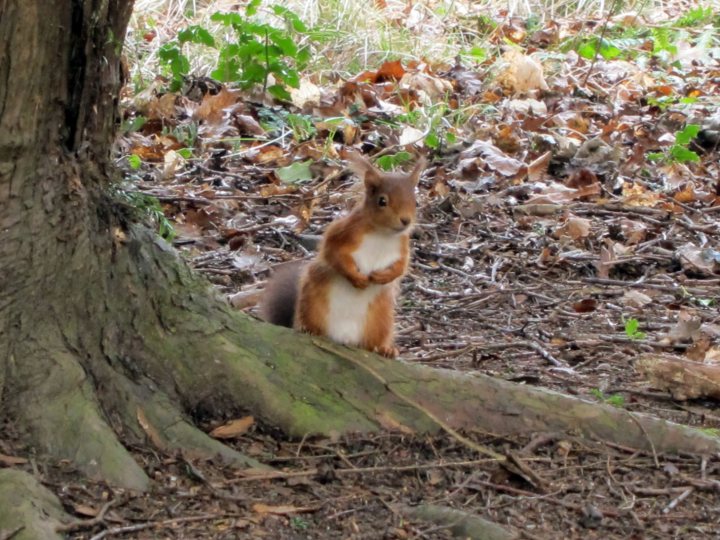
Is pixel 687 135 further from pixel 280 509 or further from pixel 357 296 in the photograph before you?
pixel 280 509

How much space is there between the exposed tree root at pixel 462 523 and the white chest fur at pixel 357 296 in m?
0.99

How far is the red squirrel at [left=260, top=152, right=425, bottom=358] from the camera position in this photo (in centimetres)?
342

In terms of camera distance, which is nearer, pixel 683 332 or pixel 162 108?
pixel 683 332

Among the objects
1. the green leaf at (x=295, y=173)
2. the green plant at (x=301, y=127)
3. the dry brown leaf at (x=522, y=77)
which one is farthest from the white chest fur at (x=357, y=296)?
the dry brown leaf at (x=522, y=77)

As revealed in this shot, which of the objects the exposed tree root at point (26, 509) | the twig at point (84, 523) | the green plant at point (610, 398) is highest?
the green plant at point (610, 398)

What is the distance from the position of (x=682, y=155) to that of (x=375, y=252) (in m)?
3.87

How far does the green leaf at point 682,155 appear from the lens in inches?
264

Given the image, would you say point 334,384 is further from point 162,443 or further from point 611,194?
point 611,194

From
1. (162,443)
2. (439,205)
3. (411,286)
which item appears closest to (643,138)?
(439,205)

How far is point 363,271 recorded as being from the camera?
11.3 feet

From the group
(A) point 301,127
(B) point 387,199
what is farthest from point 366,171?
(A) point 301,127

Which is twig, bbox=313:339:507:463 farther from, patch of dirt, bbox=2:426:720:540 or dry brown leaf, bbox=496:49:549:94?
dry brown leaf, bbox=496:49:549:94

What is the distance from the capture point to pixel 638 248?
5.29 meters

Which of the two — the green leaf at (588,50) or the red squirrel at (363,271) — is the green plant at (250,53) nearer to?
the green leaf at (588,50)
